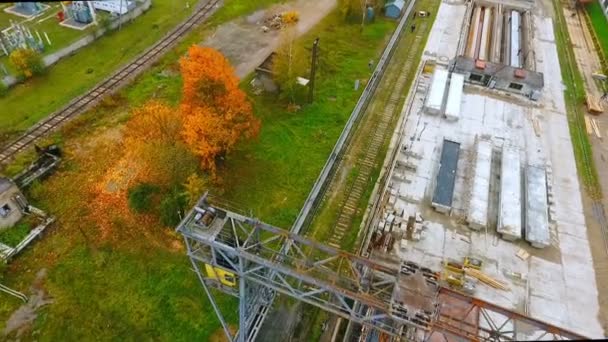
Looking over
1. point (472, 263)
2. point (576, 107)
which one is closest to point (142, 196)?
point (472, 263)

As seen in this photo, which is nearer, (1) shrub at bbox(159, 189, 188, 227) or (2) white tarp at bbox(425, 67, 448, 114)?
(1) shrub at bbox(159, 189, 188, 227)

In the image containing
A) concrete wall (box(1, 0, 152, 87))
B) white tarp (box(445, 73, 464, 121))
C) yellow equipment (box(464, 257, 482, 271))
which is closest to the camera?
yellow equipment (box(464, 257, 482, 271))

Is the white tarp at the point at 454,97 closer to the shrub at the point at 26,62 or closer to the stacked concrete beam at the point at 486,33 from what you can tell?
the stacked concrete beam at the point at 486,33

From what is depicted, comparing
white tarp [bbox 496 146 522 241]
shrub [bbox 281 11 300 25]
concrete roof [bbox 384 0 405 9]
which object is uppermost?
concrete roof [bbox 384 0 405 9]

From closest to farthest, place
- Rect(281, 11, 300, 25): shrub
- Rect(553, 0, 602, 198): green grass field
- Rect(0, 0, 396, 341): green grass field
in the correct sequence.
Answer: Rect(0, 0, 396, 341): green grass field < Rect(553, 0, 602, 198): green grass field < Rect(281, 11, 300, 25): shrub

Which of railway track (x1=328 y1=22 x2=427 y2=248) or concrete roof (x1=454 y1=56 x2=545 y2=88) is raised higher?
concrete roof (x1=454 y1=56 x2=545 y2=88)

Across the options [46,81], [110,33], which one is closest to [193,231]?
[46,81]

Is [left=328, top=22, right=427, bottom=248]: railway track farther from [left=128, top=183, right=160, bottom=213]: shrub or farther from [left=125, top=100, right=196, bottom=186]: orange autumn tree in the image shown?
[left=128, top=183, right=160, bottom=213]: shrub

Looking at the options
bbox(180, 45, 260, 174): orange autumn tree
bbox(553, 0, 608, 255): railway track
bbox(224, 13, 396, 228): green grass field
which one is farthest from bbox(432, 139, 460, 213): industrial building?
bbox(180, 45, 260, 174): orange autumn tree
